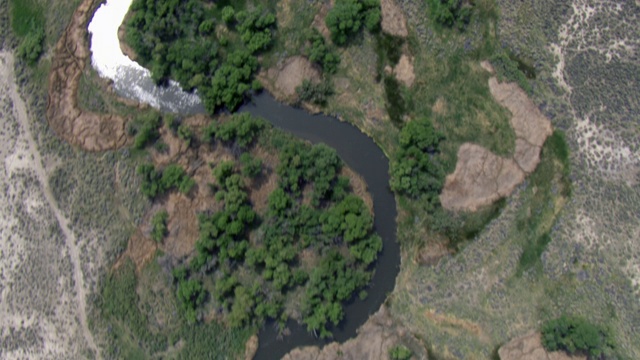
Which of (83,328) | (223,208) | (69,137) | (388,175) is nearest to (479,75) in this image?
(388,175)

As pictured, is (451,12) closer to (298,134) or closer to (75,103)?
(298,134)

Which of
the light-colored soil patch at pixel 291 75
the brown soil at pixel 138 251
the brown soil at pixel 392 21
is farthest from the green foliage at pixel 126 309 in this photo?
the brown soil at pixel 392 21

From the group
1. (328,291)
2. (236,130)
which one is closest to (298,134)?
(236,130)

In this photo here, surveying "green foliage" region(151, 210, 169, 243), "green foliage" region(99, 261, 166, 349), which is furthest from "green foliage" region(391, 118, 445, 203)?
"green foliage" region(99, 261, 166, 349)

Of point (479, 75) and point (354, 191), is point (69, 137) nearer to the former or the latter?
point (354, 191)

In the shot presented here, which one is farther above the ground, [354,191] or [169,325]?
[354,191]

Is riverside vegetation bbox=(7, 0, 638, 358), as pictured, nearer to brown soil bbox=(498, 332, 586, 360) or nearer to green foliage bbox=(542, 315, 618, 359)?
brown soil bbox=(498, 332, 586, 360)

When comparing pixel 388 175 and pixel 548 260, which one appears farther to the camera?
pixel 388 175
